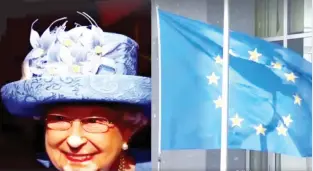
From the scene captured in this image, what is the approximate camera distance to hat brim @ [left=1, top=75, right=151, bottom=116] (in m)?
7.14

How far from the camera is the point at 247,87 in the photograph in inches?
260

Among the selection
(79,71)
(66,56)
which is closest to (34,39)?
(66,56)

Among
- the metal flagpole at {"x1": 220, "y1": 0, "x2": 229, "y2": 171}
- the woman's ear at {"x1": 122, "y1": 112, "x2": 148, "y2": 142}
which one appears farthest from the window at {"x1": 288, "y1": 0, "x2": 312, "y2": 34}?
the woman's ear at {"x1": 122, "y1": 112, "x2": 148, "y2": 142}

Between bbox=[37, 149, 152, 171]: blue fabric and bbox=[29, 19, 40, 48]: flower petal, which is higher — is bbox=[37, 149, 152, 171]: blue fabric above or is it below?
below

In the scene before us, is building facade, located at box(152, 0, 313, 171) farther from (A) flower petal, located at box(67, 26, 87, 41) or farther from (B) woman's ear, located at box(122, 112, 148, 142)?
(A) flower petal, located at box(67, 26, 87, 41)

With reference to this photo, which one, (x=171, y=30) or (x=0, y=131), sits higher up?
(x=171, y=30)

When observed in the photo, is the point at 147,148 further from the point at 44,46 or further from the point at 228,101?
the point at 44,46

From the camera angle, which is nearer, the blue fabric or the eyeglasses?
the eyeglasses

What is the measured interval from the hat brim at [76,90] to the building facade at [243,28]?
0.83 feet

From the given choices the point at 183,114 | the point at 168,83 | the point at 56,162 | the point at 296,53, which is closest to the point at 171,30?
the point at 168,83

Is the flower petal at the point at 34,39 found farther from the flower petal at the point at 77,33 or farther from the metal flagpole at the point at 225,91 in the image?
the metal flagpole at the point at 225,91

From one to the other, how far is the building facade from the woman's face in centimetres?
53

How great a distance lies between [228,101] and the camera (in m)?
6.56

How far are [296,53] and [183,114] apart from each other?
1.58 m
